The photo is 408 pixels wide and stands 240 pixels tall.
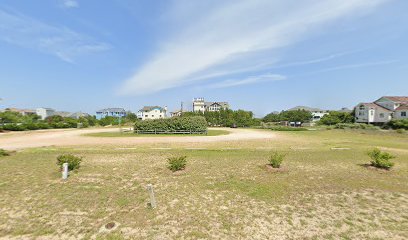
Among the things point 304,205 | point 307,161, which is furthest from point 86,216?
point 307,161

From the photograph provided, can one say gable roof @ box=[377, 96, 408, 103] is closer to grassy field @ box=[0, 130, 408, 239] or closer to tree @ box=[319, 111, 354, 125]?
tree @ box=[319, 111, 354, 125]

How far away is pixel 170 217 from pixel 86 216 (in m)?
2.30

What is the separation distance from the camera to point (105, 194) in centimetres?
698

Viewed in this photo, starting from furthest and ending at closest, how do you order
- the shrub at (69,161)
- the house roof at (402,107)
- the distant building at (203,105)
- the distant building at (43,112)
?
the distant building at (203,105) < the distant building at (43,112) < the house roof at (402,107) < the shrub at (69,161)

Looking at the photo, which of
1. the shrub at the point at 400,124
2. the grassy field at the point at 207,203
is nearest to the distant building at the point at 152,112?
the shrub at the point at 400,124

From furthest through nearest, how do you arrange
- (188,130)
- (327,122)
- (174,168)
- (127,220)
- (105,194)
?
(327,122)
(188,130)
(174,168)
(105,194)
(127,220)

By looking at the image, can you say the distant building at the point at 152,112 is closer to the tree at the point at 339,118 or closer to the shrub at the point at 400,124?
the tree at the point at 339,118

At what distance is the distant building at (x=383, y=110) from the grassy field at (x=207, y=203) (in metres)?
54.3

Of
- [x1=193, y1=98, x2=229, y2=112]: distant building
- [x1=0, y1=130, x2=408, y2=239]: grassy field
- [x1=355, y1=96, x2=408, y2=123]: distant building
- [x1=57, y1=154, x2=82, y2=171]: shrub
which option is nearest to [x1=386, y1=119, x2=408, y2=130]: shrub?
[x1=355, y1=96, x2=408, y2=123]: distant building

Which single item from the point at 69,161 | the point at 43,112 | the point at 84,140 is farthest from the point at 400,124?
the point at 43,112

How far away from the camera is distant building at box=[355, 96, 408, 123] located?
4971 centimetres

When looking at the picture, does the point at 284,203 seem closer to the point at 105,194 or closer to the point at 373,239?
the point at 373,239

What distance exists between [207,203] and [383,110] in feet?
216

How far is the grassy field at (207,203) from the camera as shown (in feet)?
15.9
